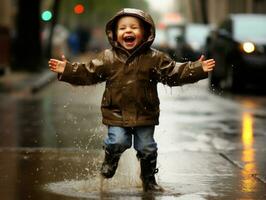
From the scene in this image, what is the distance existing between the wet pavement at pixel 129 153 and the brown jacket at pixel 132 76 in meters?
0.63

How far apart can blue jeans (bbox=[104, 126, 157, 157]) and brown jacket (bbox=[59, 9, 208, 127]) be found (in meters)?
0.07

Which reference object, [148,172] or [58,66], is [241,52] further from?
[58,66]

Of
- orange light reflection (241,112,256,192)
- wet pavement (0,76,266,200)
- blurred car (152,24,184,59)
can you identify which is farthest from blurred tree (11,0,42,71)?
orange light reflection (241,112,256,192)

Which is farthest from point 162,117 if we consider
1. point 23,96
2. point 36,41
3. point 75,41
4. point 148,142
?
point 75,41

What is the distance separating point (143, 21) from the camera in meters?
6.28

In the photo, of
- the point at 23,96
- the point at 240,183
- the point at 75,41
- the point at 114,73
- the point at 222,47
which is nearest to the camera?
the point at 114,73

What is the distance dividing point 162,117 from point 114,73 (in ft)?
19.6

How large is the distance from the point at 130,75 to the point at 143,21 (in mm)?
454

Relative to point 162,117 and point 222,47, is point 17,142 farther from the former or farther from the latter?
point 222,47

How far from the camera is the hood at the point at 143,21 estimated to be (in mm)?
6223

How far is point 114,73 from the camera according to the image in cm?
A: 623

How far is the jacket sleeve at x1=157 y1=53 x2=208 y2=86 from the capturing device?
6.17m

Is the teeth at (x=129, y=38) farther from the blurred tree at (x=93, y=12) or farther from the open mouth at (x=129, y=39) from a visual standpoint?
the blurred tree at (x=93, y=12)

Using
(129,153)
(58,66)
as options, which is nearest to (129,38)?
(58,66)
